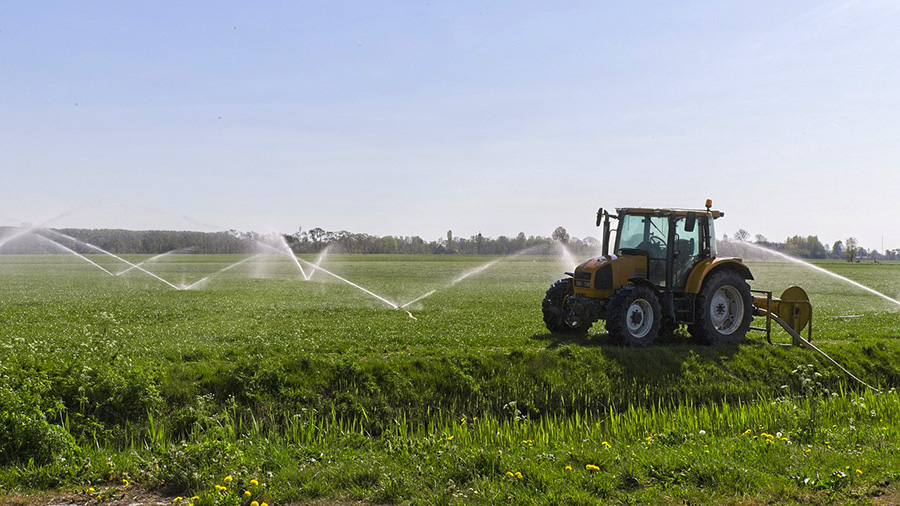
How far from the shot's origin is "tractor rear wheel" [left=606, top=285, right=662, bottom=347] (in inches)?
612

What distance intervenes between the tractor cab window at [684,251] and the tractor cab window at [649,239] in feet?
0.94

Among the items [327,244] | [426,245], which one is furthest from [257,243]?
[426,245]

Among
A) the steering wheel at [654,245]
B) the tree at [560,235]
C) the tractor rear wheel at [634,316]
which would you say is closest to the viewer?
the tractor rear wheel at [634,316]

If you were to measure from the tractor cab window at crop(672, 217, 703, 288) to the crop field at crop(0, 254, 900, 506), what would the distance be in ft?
5.67

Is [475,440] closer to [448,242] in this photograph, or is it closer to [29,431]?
[29,431]

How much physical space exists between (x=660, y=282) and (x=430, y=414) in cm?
696

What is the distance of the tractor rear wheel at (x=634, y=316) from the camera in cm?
1554

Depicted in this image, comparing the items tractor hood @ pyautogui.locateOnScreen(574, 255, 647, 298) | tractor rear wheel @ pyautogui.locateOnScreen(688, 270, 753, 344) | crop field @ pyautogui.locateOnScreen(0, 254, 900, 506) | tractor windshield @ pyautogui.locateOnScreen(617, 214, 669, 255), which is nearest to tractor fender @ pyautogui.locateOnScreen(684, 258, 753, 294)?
tractor rear wheel @ pyautogui.locateOnScreen(688, 270, 753, 344)

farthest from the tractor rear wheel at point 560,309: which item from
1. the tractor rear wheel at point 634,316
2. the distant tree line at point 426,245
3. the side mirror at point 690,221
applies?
the distant tree line at point 426,245

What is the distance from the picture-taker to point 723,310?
17516 mm

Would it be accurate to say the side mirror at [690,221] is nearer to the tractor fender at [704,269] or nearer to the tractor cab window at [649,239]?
the tractor cab window at [649,239]

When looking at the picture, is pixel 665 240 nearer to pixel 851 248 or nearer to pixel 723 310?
pixel 723 310

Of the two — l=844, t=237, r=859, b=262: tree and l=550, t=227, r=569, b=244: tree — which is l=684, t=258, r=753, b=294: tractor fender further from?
l=844, t=237, r=859, b=262: tree

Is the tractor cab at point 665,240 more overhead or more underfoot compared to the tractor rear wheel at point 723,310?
more overhead
